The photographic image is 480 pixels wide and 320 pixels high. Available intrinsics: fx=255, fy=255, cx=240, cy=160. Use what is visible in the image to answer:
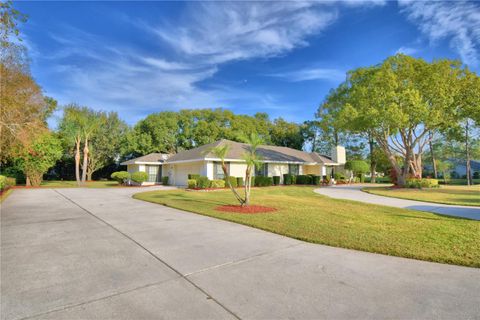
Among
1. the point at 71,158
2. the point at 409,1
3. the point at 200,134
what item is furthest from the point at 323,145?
the point at 71,158

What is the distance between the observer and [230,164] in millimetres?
23891

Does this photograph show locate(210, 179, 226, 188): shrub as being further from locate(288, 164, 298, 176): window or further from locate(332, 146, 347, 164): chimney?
locate(332, 146, 347, 164): chimney

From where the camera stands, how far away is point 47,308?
303 cm

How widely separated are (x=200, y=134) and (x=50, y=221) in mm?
31374

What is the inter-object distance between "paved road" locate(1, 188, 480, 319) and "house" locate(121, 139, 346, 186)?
52.1 ft

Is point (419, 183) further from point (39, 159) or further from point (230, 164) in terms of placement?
point (39, 159)

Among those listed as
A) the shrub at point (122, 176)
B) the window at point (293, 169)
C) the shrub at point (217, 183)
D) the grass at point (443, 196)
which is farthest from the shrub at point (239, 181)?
the shrub at point (122, 176)

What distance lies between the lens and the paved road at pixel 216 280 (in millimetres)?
2951

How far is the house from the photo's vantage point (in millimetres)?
23141

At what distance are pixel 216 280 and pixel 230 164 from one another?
20.2 meters

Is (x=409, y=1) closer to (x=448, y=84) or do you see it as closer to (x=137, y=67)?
(x=448, y=84)

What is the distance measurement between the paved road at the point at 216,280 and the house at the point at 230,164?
52.1 feet

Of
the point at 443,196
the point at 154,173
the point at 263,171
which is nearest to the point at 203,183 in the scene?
the point at 263,171

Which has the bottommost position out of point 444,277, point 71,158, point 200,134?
point 444,277
